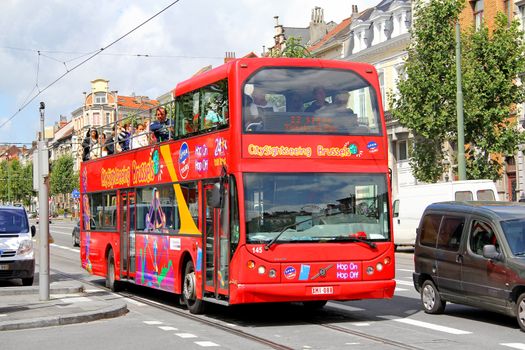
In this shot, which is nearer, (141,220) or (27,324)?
(27,324)

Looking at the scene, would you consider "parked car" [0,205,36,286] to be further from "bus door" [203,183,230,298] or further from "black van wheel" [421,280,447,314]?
"black van wheel" [421,280,447,314]

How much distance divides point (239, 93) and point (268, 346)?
13.0 feet

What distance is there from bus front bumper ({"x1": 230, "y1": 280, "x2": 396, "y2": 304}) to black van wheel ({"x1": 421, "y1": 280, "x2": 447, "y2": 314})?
1.29 m

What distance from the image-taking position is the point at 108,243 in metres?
21.4

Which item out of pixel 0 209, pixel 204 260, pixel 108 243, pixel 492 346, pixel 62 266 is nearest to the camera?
pixel 492 346

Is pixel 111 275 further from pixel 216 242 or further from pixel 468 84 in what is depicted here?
pixel 468 84

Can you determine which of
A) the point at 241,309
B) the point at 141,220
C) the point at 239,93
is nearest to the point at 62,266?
the point at 141,220

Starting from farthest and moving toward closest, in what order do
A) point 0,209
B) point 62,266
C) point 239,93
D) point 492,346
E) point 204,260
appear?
1. point 62,266
2. point 0,209
3. point 204,260
4. point 239,93
5. point 492,346

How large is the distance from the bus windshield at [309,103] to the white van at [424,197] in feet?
61.7

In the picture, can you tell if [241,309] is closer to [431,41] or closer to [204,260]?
[204,260]

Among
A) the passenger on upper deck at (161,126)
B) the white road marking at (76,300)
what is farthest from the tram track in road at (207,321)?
the passenger on upper deck at (161,126)

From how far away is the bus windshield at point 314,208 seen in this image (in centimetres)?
1361

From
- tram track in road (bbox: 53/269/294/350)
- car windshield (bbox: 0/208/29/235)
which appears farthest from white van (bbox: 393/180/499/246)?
car windshield (bbox: 0/208/29/235)

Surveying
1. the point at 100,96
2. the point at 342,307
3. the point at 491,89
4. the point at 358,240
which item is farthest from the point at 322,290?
the point at 100,96
